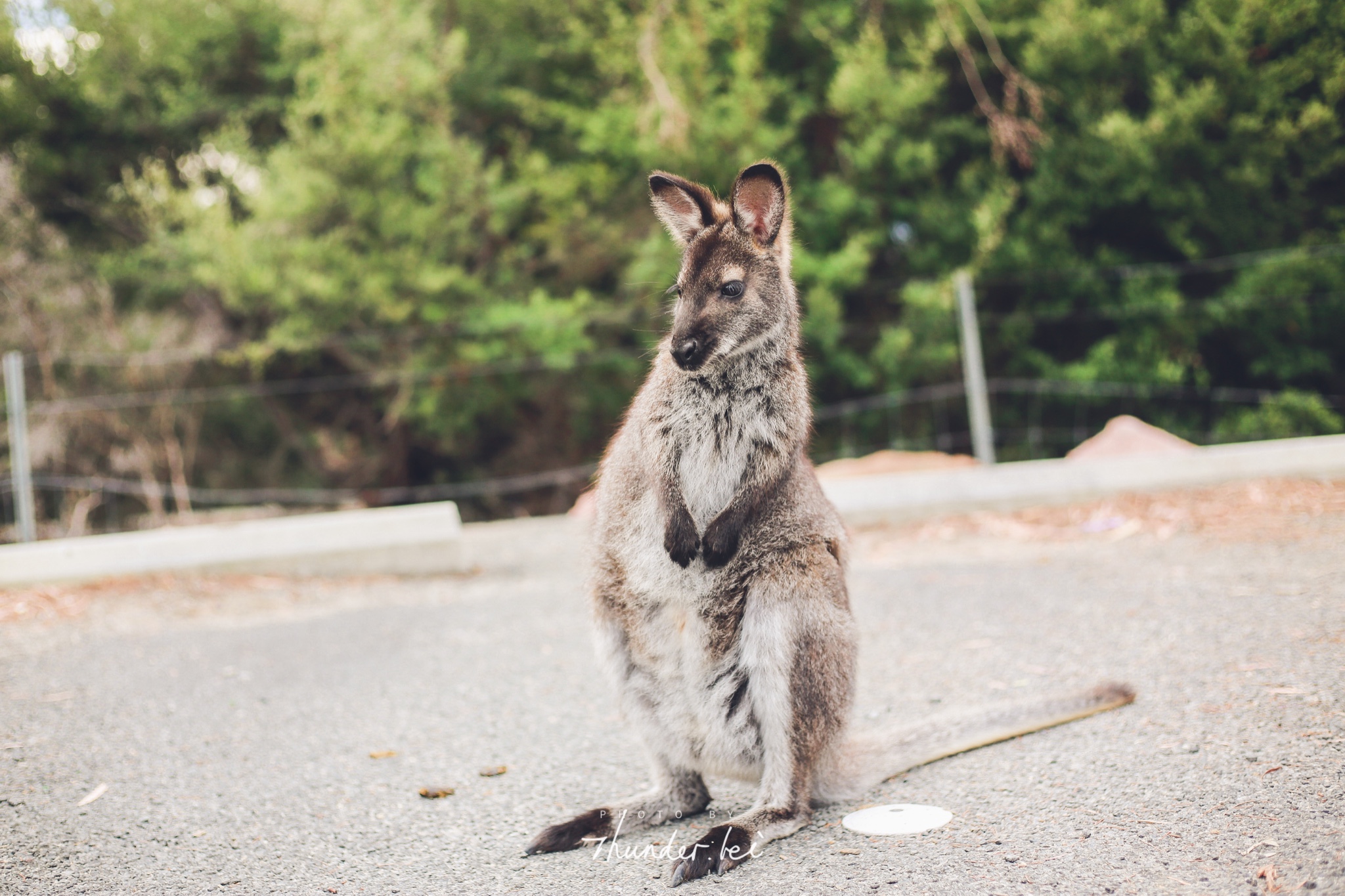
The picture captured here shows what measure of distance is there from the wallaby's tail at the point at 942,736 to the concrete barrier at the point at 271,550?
4.07m

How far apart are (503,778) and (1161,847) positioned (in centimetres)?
183

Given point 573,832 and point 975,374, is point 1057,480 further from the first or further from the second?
point 573,832

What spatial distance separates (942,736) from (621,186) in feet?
28.8

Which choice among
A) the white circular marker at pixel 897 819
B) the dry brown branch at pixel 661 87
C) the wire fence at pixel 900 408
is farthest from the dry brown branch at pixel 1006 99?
the white circular marker at pixel 897 819

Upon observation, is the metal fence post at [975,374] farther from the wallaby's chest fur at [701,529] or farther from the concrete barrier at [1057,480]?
the wallaby's chest fur at [701,529]

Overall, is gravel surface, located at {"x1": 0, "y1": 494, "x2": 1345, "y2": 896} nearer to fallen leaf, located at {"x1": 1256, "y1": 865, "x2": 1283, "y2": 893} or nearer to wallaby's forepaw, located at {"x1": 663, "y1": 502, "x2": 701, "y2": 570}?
fallen leaf, located at {"x1": 1256, "y1": 865, "x2": 1283, "y2": 893}

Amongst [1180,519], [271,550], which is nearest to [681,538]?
[271,550]

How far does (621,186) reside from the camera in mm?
10586

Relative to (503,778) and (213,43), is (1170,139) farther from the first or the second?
(213,43)

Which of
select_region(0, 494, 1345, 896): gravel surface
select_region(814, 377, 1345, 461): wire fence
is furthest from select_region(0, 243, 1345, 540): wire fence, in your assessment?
select_region(0, 494, 1345, 896): gravel surface

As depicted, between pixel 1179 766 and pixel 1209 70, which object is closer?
pixel 1179 766

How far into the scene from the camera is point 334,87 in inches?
359

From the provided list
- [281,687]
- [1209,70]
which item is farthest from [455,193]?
[1209,70]

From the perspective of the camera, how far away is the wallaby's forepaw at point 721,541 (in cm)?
241
